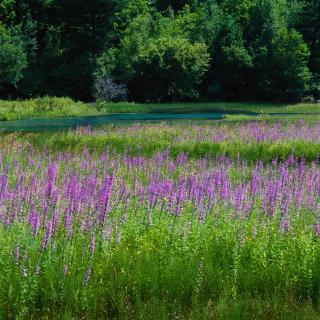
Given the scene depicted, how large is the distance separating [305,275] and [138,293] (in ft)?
6.69

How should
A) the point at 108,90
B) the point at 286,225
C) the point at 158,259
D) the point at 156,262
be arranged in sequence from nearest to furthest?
the point at 156,262
the point at 158,259
the point at 286,225
the point at 108,90

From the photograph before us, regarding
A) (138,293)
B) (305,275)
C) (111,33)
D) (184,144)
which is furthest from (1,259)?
(111,33)

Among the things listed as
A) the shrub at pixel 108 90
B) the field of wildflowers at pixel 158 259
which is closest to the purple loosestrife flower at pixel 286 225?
the field of wildflowers at pixel 158 259

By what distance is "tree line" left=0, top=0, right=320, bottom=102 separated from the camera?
269 ft

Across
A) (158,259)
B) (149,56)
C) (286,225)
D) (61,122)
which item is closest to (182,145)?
(286,225)

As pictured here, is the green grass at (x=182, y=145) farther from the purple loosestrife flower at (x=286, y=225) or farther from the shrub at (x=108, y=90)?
the shrub at (x=108, y=90)

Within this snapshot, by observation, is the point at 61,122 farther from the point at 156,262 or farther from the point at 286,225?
the point at 156,262

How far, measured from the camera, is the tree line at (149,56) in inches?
3233

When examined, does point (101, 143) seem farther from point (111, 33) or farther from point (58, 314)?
point (111, 33)

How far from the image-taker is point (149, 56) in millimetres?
82000

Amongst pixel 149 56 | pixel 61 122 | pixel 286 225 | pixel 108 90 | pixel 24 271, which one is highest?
pixel 149 56

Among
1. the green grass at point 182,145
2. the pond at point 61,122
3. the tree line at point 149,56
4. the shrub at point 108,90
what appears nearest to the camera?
the green grass at point 182,145

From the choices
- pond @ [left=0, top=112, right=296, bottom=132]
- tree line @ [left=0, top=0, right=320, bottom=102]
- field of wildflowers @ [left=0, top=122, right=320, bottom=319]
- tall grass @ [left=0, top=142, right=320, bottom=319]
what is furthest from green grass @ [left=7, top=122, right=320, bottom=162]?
tree line @ [left=0, top=0, right=320, bottom=102]

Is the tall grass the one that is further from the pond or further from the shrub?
the shrub
